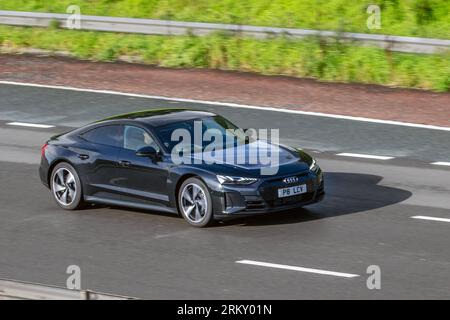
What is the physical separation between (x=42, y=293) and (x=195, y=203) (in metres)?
5.02

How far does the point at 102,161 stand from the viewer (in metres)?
15.3

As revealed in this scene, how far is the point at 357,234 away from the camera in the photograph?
13820 millimetres

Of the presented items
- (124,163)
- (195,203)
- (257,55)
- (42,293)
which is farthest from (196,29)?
(42,293)

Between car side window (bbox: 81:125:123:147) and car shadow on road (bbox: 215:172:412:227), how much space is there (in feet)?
6.50

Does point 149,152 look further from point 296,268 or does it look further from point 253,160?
point 296,268

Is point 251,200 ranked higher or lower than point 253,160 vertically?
lower

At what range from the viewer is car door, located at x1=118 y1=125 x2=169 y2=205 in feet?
48.0

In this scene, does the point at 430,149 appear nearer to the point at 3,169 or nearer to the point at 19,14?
the point at 3,169

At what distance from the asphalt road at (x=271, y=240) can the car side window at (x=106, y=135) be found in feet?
Result: 3.23
